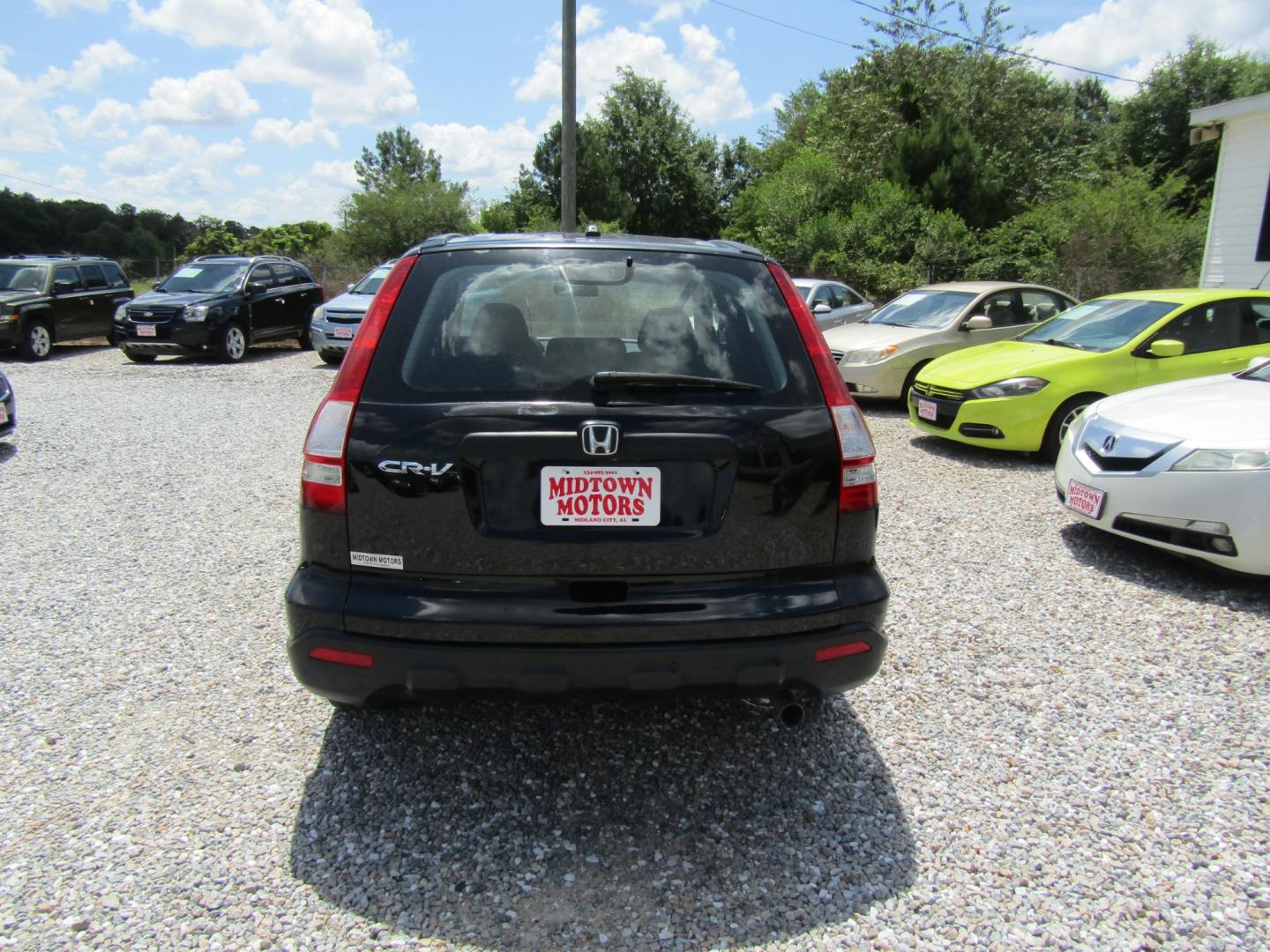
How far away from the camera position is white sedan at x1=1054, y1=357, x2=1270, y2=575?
14.3ft

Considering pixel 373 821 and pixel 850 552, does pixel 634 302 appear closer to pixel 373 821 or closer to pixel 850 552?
pixel 850 552

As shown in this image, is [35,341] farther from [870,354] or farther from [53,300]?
[870,354]

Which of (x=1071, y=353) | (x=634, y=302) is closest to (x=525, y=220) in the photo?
(x=1071, y=353)

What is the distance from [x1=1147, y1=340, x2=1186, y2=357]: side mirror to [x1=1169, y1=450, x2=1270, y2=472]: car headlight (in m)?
3.06

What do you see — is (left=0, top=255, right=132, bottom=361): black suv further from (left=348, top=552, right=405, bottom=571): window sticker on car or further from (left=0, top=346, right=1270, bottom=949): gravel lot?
(left=348, top=552, right=405, bottom=571): window sticker on car

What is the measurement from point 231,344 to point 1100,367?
1294 centimetres

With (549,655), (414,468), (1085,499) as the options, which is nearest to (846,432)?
(549,655)

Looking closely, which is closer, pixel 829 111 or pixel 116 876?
pixel 116 876

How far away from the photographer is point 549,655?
2316 millimetres

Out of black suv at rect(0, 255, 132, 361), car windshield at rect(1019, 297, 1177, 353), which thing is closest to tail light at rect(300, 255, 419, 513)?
car windshield at rect(1019, 297, 1177, 353)

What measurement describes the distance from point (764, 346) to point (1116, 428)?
344 centimetres

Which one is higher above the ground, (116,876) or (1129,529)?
(1129,529)

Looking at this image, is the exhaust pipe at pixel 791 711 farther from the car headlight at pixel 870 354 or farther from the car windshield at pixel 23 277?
the car windshield at pixel 23 277

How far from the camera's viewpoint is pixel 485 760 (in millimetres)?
2908
